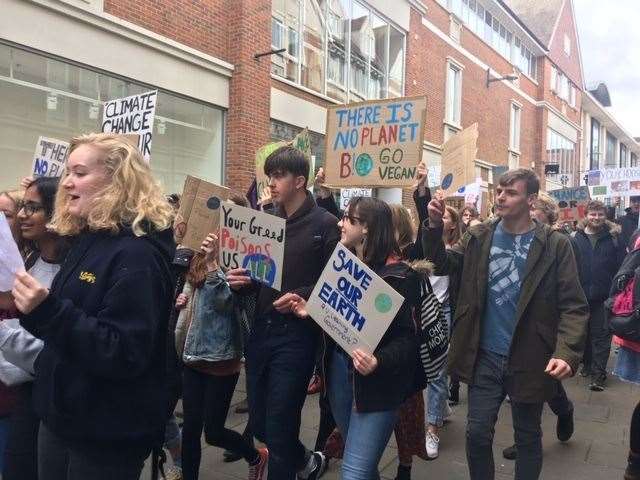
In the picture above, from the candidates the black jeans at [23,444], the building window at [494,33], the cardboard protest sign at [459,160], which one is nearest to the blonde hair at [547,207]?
the cardboard protest sign at [459,160]

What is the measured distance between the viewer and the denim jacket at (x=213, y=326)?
133 inches

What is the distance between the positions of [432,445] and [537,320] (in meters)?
1.62

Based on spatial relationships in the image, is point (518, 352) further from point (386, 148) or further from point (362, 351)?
point (386, 148)

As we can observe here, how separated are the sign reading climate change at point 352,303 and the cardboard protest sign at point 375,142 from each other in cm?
183

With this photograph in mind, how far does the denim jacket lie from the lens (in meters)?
3.37

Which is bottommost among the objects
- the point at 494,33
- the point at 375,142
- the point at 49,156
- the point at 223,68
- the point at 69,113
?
the point at 49,156

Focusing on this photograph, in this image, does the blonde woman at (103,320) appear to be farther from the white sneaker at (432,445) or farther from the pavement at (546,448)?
the white sneaker at (432,445)

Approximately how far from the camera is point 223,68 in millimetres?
10789

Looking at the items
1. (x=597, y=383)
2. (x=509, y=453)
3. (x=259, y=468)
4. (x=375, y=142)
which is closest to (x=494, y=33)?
(x=597, y=383)

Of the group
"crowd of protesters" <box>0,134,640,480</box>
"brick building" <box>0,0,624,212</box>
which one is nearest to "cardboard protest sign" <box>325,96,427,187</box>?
"crowd of protesters" <box>0,134,640,480</box>

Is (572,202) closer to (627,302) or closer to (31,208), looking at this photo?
(627,302)

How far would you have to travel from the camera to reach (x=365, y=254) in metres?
2.89

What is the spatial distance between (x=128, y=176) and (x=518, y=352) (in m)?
2.12

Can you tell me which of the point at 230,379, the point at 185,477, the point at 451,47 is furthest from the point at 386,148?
the point at 451,47
